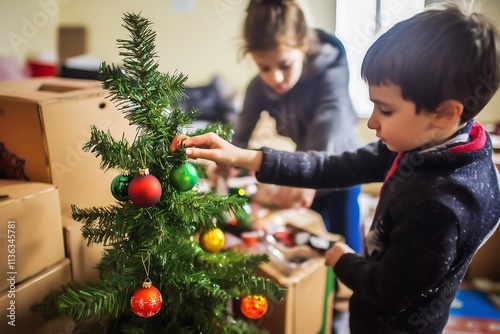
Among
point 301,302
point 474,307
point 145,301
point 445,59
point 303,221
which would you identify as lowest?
point 474,307

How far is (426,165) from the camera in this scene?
2.47 feet

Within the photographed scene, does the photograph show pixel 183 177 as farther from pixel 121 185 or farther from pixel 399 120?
pixel 399 120

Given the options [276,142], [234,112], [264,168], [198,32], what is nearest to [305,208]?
[276,142]

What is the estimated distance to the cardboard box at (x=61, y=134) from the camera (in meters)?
0.92

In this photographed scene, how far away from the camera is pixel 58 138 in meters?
0.94

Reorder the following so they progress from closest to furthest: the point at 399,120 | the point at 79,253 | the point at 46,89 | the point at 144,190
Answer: the point at 144,190 < the point at 399,120 < the point at 79,253 < the point at 46,89

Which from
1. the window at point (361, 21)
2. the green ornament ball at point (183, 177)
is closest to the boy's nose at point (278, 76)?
the window at point (361, 21)

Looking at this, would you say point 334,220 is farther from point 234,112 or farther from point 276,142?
point 234,112

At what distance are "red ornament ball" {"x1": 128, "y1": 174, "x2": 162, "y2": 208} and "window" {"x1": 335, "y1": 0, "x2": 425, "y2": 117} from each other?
738mm

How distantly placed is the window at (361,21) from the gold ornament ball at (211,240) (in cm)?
64

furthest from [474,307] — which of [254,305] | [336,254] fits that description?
[254,305]

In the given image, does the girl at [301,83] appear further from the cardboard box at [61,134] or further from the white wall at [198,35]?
the cardboard box at [61,134]

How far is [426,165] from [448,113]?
10 centimetres

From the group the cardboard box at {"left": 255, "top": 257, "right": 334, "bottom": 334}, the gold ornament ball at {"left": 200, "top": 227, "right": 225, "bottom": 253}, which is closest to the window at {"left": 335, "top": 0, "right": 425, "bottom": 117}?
the cardboard box at {"left": 255, "top": 257, "right": 334, "bottom": 334}
